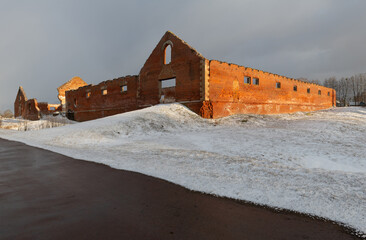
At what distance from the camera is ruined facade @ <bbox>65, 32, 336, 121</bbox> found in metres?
14.9

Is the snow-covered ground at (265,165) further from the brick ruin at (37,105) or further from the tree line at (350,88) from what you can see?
the tree line at (350,88)

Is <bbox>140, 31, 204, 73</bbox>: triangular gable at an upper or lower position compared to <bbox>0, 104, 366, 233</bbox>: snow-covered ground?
upper

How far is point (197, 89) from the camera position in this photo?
48.7ft

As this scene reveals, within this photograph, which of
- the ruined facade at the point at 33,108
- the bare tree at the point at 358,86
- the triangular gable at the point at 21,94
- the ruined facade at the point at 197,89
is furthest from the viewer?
the bare tree at the point at 358,86

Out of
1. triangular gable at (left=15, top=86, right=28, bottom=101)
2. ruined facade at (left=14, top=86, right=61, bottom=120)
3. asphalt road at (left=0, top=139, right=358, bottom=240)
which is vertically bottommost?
asphalt road at (left=0, top=139, right=358, bottom=240)

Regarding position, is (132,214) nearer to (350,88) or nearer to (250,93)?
(250,93)

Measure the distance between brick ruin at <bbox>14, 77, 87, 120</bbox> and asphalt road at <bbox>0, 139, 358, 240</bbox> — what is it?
34.5 m

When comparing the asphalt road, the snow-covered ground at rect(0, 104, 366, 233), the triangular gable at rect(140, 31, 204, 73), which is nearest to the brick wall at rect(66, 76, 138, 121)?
the triangular gable at rect(140, 31, 204, 73)

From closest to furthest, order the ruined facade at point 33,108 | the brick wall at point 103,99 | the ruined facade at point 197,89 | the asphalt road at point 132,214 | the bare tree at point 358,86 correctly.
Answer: the asphalt road at point 132,214
the ruined facade at point 197,89
the brick wall at point 103,99
the ruined facade at point 33,108
the bare tree at point 358,86

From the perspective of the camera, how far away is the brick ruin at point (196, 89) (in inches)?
587

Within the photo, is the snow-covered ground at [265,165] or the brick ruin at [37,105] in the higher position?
the brick ruin at [37,105]

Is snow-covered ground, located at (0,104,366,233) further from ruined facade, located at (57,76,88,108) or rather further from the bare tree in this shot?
the bare tree

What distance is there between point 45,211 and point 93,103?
24.4 m

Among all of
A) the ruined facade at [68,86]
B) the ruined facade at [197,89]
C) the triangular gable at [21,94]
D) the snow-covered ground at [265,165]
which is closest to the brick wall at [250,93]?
the ruined facade at [197,89]
